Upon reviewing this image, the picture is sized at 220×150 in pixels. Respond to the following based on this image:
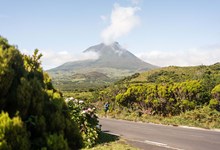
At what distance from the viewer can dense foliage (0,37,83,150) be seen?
4492 mm

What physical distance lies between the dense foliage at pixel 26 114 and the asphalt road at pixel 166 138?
8430 millimetres

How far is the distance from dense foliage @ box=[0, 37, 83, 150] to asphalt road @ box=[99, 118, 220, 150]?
8430 millimetres

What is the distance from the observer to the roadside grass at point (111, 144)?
12.4m

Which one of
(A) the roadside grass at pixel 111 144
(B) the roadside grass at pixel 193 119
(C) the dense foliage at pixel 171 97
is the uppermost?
(C) the dense foliage at pixel 171 97

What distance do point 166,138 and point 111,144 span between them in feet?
11.5

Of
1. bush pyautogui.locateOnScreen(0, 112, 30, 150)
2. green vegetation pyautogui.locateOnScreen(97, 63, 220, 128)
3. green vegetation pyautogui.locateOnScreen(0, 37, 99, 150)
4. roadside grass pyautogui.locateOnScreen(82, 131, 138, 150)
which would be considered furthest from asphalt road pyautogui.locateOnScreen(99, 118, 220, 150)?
bush pyautogui.locateOnScreen(0, 112, 30, 150)

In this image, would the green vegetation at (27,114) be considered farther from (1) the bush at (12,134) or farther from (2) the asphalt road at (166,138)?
(2) the asphalt road at (166,138)

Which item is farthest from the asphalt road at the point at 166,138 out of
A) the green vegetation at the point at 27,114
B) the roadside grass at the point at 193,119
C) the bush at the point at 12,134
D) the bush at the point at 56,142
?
the bush at the point at 12,134

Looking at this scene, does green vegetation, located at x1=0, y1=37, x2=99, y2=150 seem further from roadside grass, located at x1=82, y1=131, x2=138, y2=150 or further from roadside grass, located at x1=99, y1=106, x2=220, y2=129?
roadside grass, located at x1=99, y1=106, x2=220, y2=129

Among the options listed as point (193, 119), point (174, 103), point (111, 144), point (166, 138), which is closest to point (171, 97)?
point (174, 103)

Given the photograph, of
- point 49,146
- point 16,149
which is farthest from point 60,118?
point 16,149

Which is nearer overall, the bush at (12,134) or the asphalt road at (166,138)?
the bush at (12,134)

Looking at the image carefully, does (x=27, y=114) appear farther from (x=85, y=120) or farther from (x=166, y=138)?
(x=166, y=138)

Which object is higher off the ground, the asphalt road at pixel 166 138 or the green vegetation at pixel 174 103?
the green vegetation at pixel 174 103
